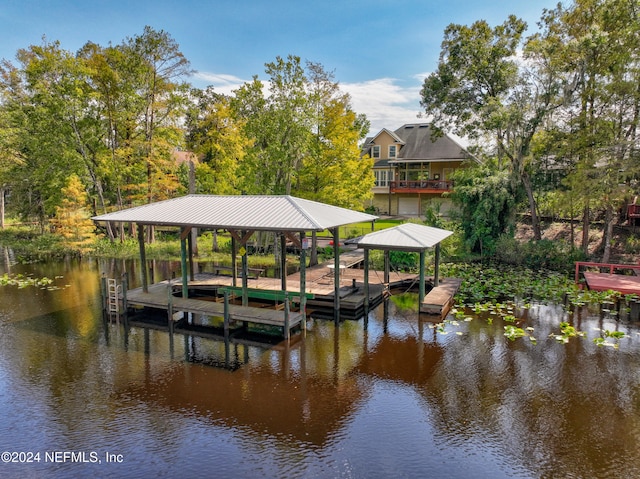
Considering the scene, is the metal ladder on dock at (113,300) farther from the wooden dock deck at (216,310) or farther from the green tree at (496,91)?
the green tree at (496,91)

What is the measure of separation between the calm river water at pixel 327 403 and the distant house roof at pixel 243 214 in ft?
11.8

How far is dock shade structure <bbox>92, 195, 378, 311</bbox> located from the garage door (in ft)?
84.4

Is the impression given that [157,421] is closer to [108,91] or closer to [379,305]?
[379,305]

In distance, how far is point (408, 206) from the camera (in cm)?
4197

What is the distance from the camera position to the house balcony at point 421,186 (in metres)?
38.0

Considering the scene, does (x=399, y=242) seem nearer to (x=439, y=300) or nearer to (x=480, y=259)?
(x=439, y=300)

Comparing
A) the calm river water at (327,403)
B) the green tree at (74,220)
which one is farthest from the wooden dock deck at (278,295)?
the green tree at (74,220)

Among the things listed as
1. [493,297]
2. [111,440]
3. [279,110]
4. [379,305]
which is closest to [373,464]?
[111,440]

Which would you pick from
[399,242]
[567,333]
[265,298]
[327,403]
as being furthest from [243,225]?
[567,333]

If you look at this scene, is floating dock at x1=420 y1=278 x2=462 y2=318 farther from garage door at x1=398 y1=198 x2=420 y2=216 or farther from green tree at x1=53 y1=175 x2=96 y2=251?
garage door at x1=398 y1=198 x2=420 y2=216

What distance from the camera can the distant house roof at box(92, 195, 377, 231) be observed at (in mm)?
12977

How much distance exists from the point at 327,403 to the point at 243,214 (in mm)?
7219

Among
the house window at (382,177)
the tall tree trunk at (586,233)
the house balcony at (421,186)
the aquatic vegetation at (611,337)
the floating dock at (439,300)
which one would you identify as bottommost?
the aquatic vegetation at (611,337)

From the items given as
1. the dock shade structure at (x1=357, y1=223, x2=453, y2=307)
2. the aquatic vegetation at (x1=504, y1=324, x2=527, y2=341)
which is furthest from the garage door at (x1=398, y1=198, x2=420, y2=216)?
the aquatic vegetation at (x1=504, y1=324, x2=527, y2=341)
